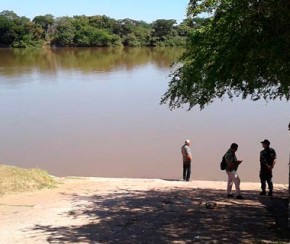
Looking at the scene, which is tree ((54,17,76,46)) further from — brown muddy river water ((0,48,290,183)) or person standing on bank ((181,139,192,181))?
person standing on bank ((181,139,192,181))

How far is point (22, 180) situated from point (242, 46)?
8154mm

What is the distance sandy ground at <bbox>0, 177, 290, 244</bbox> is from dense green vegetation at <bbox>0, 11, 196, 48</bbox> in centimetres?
9818

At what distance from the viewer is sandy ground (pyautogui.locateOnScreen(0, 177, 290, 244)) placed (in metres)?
7.78

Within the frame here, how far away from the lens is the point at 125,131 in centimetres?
2548

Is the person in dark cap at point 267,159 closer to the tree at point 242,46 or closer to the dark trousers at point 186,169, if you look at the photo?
the tree at point 242,46

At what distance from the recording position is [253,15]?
6.93 meters

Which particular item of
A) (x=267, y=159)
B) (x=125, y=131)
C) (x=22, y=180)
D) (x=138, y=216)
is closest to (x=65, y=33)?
(x=125, y=131)

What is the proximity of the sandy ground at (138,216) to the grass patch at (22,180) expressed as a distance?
1.46 feet

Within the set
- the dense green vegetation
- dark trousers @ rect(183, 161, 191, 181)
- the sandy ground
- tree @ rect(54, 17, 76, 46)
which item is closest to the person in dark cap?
the sandy ground

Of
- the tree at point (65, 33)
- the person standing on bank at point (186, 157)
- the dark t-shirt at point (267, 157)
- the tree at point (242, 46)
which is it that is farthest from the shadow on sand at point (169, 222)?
the tree at point (65, 33)

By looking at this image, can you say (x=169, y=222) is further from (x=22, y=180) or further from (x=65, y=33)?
(x=65, y=33)

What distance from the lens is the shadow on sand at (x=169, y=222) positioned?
25.0 ft

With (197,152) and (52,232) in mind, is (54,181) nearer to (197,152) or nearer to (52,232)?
(52,232)

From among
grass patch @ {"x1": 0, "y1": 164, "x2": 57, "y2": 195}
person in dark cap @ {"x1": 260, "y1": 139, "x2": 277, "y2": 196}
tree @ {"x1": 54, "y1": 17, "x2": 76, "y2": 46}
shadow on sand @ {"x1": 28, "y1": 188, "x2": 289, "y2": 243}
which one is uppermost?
tree @ {"x1": 54, "y1": 17, "x2": 76, "y2": 46}
